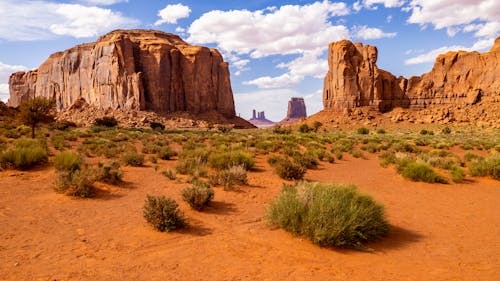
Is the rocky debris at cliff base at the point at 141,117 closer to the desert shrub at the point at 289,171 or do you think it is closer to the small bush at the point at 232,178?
the desert shrub at the point at 289,171

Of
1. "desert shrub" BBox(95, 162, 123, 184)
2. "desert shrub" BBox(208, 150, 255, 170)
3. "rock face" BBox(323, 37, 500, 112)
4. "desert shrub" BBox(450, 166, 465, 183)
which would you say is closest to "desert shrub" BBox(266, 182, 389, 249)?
"desert shrub" BBox(95, 162, 123, 184)

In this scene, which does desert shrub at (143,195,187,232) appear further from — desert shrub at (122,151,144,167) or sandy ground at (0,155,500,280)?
desert shrub at (122,151,144,167)

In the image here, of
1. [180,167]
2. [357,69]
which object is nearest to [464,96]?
[357,69]

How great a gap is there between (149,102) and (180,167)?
75.2 metres

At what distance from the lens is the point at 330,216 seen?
5699 millimetres

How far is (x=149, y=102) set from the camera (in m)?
82.4

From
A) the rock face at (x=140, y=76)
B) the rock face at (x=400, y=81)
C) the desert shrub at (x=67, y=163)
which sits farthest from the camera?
the rock face at (x=140, y=76)

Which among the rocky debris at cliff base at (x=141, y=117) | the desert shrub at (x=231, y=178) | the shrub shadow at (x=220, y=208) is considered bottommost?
the shrub shadow at (x=220, y=208)

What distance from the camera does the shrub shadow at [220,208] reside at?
7.78 meters

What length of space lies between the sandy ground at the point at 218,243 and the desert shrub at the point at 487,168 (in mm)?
3986

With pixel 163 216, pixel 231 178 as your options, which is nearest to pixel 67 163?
pixel 231 178

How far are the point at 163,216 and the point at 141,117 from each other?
70529 millimetres

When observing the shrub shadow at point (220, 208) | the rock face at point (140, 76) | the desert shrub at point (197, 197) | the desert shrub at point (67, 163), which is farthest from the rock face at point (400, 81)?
the desert shrub at point (197, 197)

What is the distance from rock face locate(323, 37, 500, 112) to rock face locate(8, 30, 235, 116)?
1357 inches
